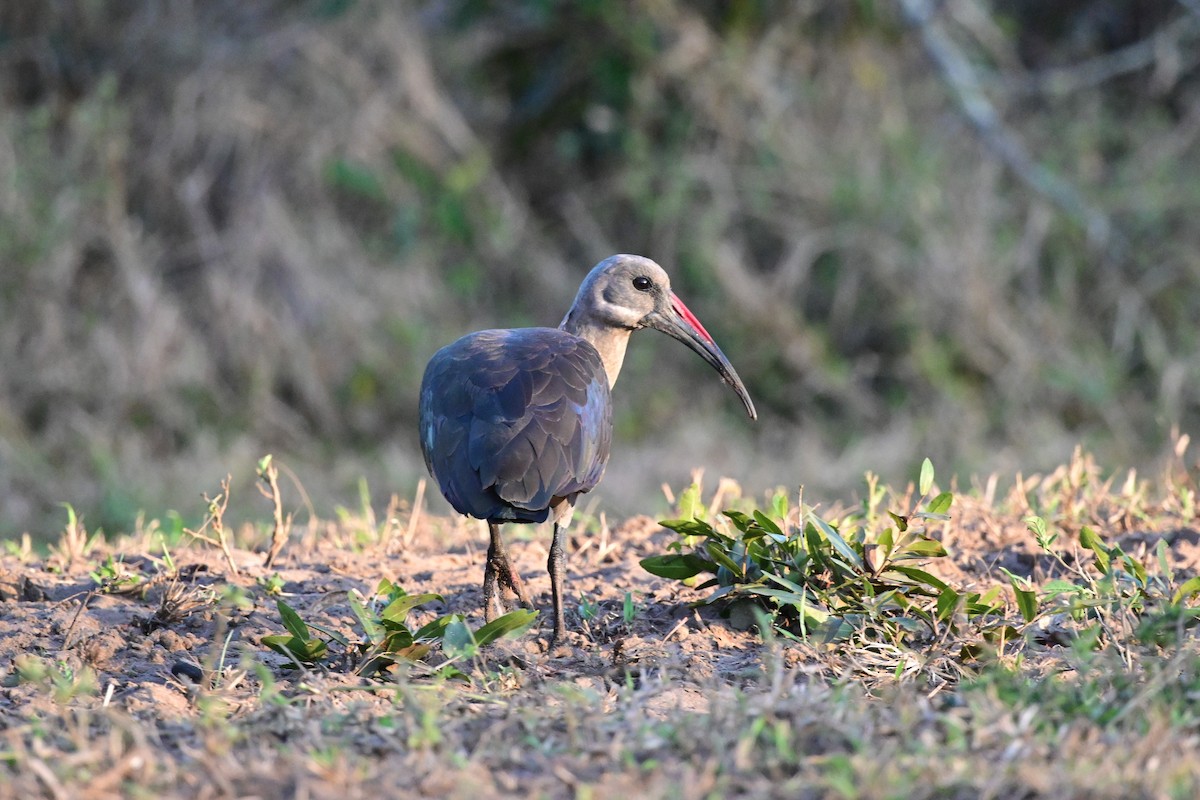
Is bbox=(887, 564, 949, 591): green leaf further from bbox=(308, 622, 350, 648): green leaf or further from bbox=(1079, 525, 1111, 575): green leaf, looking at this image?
bbox=(308, 622, 350, 648): green leaf

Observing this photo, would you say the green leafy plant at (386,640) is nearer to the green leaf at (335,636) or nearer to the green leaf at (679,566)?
the green leaf at (335,636)

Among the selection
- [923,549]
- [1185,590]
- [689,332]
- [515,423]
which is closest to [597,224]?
[689,332]

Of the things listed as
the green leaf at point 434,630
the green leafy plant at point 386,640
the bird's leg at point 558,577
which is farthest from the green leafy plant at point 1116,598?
the green leaf at point 434,630

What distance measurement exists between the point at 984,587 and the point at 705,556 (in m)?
0.76

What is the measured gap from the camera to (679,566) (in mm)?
3803

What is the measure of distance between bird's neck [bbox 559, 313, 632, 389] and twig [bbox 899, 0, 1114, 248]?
15.2 feet

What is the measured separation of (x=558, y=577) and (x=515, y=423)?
415 mm

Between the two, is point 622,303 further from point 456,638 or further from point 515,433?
point 456,638

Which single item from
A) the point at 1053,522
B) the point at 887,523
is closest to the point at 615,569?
the point at 887,523

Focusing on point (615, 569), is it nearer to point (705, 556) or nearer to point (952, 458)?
point (705, 556)

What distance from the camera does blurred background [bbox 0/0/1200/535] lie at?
7906 mm

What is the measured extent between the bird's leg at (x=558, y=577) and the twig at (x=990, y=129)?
5587mm

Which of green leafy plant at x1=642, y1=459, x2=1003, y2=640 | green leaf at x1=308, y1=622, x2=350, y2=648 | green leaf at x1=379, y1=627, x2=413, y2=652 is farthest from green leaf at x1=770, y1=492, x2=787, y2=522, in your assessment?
green leaf at x1=308, y1=622, x2=350, y2=648

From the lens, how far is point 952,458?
24.9 feet
